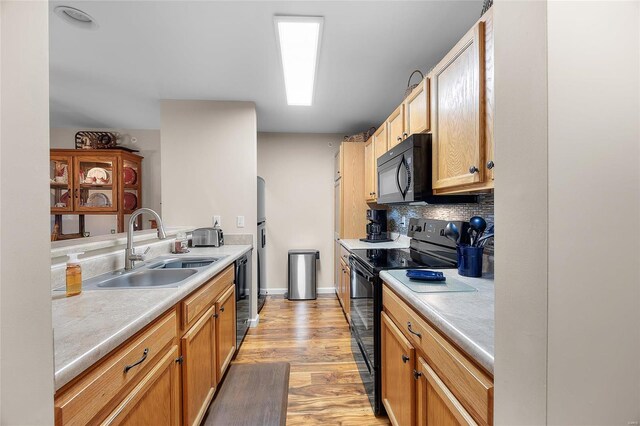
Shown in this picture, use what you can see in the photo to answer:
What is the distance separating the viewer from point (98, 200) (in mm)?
3590

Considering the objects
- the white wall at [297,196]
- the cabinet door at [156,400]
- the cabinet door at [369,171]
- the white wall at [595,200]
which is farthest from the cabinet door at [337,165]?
the white wall at [595,200]

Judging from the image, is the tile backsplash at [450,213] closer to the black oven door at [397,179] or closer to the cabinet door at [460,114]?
the cabinet door at [460,114]

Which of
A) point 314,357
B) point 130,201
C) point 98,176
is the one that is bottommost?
point 314,357

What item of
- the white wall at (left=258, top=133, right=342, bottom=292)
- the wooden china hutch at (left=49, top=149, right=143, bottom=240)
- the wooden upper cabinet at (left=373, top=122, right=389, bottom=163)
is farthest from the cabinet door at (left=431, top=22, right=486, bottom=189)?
the wooden china hutch at (left=49, top=149, right=143, bottom=240)

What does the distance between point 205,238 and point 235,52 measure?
1.62 metres

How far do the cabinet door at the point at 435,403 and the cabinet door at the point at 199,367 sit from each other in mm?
993

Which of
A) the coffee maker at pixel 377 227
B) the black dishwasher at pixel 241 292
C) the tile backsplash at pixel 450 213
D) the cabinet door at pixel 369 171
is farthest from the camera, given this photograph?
the coffee maker at pixel 377 227

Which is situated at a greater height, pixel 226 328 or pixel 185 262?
pixel 185 262

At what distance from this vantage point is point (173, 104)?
9.29 feet

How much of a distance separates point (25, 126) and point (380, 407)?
6.29 feet

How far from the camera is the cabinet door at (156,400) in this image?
826 millimetres

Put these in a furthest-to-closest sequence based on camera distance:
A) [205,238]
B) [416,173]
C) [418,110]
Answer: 1. [205,238]
2. [418,110]
3. [416,173]

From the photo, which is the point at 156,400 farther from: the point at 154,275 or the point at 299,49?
the point at 299,49

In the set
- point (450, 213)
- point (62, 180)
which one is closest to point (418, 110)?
point (450, 213)
